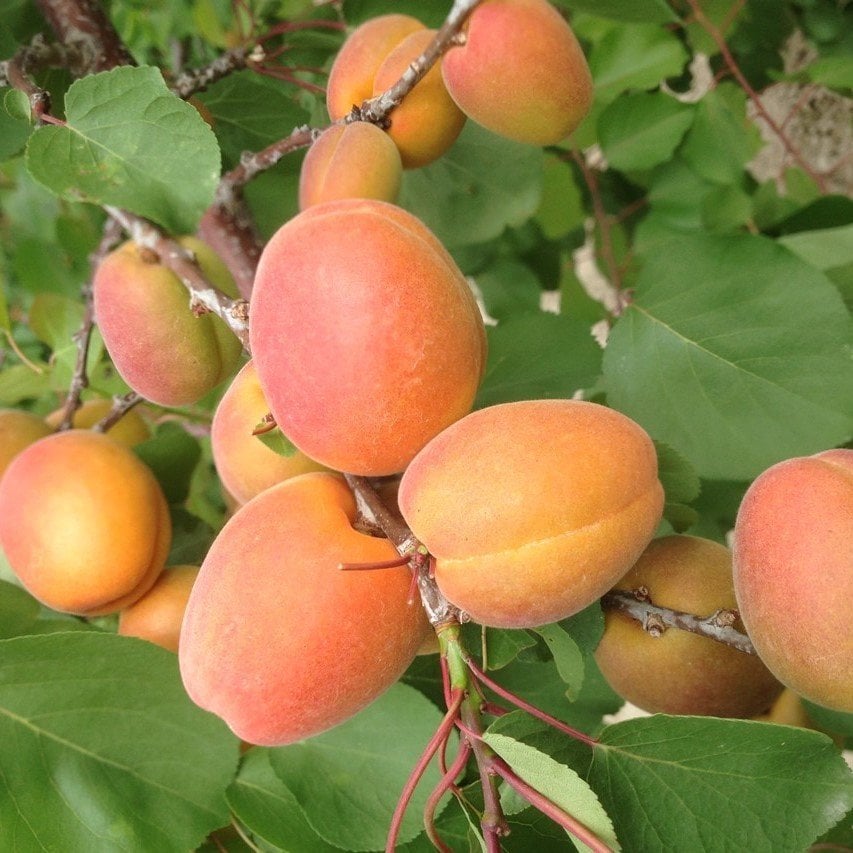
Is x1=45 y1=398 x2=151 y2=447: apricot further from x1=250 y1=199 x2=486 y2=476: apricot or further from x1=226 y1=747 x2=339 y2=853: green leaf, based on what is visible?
x1=250 y1=199 x2=486 y2=476: apricot

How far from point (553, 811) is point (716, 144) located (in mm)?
792

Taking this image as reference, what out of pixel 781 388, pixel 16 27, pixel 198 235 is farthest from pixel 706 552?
pixel 16 27

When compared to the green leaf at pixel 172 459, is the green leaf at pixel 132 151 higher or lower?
higher

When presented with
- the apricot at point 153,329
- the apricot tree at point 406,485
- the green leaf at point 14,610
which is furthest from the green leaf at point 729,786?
the green leaf at point 14,610

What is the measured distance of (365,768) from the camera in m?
0.58

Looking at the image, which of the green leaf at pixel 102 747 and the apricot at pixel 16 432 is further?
the apricot at pixel 16 432

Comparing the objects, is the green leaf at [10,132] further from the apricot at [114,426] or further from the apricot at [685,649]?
the apricot at [685,649]

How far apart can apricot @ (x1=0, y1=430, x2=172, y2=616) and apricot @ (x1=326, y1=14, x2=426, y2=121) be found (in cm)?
31

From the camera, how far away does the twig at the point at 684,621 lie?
17.6 inches

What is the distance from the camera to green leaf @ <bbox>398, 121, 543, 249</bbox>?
83 centimetres

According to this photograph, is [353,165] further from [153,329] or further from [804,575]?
[804,575]

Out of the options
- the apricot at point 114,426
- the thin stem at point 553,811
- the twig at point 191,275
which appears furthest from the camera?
the apricot at point 114,426

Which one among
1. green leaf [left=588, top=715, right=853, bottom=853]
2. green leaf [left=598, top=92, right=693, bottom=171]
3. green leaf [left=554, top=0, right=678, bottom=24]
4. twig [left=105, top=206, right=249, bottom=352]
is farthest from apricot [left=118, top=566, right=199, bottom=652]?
green leaf [left=598, top=92, right=693, bottom=171]

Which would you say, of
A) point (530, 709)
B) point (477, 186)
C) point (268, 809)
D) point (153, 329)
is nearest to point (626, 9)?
point (477, 186)
